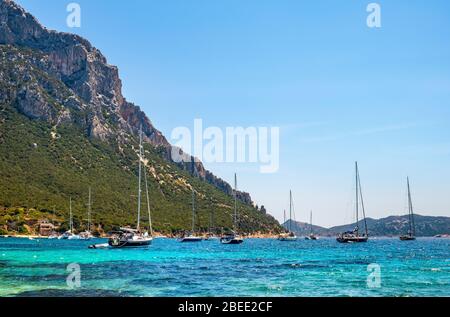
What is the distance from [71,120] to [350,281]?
120 m

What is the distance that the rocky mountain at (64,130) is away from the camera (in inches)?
4316

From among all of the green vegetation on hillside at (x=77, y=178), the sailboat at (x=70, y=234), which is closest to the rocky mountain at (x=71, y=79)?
the green vegetation on hillside at (x=77, y=178)

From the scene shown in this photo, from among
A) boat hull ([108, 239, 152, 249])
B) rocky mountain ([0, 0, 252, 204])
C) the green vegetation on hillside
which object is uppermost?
rocky mountain ([0, 0, 252, 204])

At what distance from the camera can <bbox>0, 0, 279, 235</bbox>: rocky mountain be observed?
4316 inches

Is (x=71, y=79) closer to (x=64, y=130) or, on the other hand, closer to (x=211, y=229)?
(x=64, y=130)

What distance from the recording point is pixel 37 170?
109 meters

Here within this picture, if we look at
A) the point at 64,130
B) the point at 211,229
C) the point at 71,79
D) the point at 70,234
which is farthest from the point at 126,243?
the point at 71,79

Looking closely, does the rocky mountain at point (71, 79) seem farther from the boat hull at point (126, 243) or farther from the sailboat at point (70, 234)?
the boat hull at point (126, 243)

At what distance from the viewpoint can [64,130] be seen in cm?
12975

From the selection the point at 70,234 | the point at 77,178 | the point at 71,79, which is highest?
the point at 71,79

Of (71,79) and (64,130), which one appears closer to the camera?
(64,130)

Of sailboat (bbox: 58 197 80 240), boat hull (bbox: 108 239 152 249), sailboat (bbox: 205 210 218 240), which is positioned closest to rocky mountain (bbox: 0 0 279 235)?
sailboat (bbox: 58 197 80 240)

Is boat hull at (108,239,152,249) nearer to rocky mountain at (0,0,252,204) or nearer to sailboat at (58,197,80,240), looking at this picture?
sailboat at (58,197,80,240)
